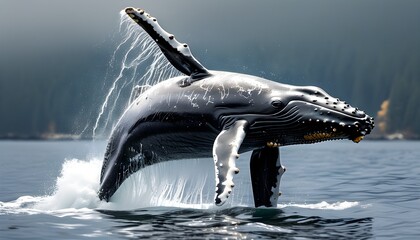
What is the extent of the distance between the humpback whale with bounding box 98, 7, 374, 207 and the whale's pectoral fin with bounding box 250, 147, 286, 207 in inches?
0.9

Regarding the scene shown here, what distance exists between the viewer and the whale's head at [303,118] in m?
14.2

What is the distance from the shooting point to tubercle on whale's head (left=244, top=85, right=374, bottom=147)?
14195 mm

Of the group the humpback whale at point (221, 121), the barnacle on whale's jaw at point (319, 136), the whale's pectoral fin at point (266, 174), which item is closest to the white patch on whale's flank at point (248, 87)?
the humpback whale at point (221, 121)

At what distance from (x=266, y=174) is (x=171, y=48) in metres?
3.48

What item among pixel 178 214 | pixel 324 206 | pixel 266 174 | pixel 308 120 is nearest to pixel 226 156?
pixel 308 120

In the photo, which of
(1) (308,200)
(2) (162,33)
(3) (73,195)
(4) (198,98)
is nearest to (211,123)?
(4) (198,98)

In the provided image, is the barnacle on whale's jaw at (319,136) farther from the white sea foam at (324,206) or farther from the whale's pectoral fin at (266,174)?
the white sea foam at (324,206)

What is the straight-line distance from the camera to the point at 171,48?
1542cm

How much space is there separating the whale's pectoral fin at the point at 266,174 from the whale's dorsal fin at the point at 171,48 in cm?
216

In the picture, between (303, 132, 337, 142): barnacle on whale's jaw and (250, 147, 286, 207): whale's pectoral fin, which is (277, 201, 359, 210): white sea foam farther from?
(303, 132, 337, 142): barnacle on whale's jaw

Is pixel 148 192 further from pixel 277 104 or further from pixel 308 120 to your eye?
pixel 308 120

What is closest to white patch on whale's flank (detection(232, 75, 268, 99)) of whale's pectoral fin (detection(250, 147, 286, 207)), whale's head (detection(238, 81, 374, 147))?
whale's head (detection(238, 81, 374, 147))

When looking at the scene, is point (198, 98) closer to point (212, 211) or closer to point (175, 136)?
point (175, 136)

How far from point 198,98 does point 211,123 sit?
0.64m
